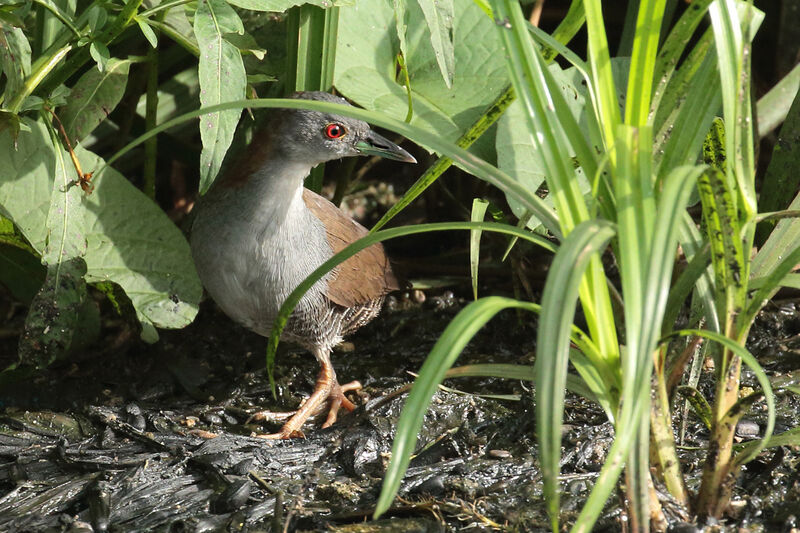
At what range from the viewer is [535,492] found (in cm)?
238

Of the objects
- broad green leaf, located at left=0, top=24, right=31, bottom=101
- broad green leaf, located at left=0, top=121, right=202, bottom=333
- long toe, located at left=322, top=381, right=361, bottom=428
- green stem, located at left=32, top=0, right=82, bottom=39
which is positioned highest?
green stem, located at left=32, top=0, right=82, bottom=39

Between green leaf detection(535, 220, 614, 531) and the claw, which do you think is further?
the claw

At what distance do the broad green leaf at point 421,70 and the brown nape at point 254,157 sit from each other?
29cm

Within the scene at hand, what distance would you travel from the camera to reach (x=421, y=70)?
3.48 metres

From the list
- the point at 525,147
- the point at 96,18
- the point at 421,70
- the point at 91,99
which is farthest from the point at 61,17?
the point at 525,147

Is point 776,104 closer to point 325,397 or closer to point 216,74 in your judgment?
point 325,397

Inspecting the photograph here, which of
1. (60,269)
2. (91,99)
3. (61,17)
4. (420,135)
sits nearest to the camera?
(420,135)

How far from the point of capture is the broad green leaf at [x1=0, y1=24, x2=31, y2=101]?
2539 millimetres

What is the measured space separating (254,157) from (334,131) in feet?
1.08

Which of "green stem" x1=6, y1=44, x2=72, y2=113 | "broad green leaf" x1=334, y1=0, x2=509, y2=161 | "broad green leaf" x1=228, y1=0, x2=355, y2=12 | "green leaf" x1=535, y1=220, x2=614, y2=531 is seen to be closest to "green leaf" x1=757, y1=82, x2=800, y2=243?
"broad green leaf" x1=334, y1=0, x2=509, y2=161

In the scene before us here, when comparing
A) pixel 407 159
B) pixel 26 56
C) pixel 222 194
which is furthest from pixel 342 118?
pixel 26 56

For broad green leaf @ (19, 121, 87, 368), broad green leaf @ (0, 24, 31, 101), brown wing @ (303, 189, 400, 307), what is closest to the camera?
broad green leaf @ (0, 24, 31, 101)

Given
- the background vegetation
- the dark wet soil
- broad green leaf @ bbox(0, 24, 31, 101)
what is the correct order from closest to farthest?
the background vegetation
the dark wet soil
broad green leaf @ bbox(0, 24, 31, 101)

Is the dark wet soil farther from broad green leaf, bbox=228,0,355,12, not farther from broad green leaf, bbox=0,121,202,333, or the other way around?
broad green leaf, bbox=228,0,355,12
